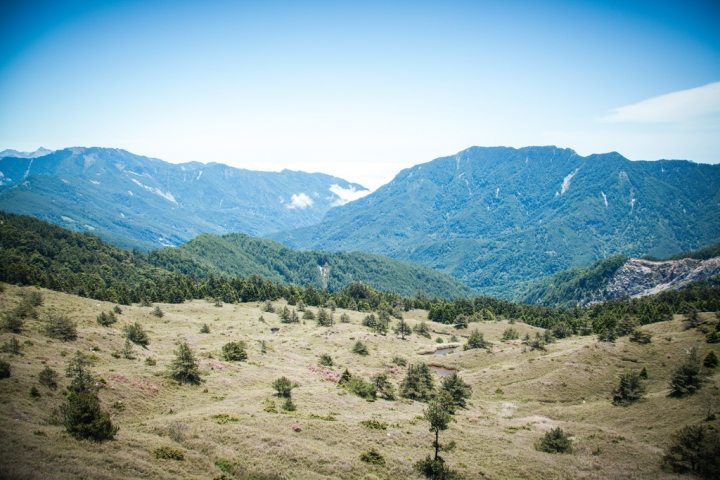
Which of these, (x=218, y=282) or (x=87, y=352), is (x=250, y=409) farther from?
(x=218, y=282)

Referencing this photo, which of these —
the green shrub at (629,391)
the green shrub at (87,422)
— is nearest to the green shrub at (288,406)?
the green shrub at (87,422)

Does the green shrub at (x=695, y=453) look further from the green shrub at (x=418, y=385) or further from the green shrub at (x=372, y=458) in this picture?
the green shrub at (x=418, y=385)

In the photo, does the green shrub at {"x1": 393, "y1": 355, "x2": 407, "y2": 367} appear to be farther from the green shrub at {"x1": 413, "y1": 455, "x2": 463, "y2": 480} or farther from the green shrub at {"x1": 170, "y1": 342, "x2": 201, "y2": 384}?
the green shrub at {"x1": 413, "y1": 455, "x2": 463, "y2": 480}

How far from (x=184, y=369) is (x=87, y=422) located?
25027 millimetres

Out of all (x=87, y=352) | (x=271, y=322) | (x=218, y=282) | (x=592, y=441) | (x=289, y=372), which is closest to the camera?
(x=592, y=441)

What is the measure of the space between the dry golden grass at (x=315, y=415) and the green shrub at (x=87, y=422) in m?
0.88

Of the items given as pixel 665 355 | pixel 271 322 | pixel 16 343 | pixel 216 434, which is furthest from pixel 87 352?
pixel 665 355

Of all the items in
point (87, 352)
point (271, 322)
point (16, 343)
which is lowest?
point (271, 322)

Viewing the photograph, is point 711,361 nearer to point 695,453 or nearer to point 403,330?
point 695,453

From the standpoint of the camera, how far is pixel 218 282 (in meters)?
191

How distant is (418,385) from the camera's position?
6962cm

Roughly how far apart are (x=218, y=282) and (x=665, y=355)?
589ft

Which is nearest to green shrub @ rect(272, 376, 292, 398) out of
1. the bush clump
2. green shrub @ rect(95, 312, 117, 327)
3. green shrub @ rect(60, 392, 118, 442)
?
green shrub @ rect(60, 392, 118, 442)

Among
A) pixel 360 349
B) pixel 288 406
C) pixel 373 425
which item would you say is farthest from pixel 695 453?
pixel 360 349
